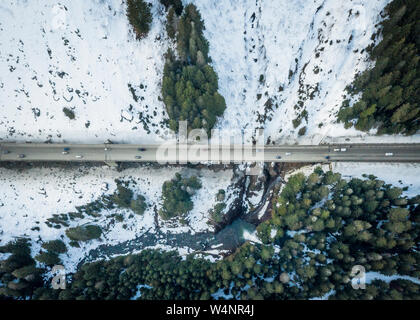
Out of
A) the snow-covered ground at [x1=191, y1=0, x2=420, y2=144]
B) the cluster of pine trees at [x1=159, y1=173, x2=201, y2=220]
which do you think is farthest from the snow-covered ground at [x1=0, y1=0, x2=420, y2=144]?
the cluster of pine trees at [x1=159, y1=173, x2=201, y2=220]

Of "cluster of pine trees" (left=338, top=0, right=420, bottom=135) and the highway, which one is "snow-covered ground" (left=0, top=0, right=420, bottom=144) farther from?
"cluster of pine trees" (left=338, top=0, right=420, bottom=135)

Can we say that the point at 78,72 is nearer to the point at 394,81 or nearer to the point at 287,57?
the point at 287,57

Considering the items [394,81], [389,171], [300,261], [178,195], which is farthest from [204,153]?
[389,171]

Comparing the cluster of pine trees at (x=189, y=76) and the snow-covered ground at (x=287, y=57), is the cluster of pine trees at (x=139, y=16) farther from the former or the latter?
the snow-covered ground at (x=287, y=57)

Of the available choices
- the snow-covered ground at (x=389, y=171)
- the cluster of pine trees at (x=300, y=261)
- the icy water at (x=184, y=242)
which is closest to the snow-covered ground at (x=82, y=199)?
the icy water at (x=184, y=242)

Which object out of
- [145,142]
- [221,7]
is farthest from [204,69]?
[145,142]
